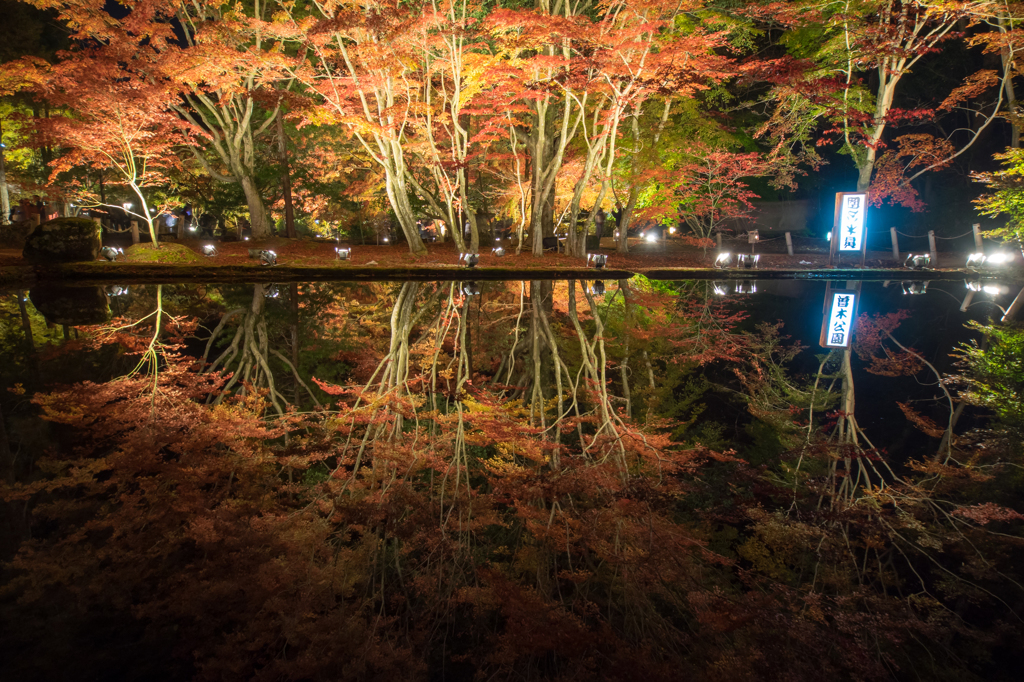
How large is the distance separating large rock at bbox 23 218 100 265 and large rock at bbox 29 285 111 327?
68 cm

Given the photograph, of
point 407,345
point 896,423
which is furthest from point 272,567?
point 896,423

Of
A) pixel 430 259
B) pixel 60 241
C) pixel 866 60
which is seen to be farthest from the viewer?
pixel 430 259

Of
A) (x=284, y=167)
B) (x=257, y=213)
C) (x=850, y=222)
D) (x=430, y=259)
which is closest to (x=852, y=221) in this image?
(x=850, y=222)

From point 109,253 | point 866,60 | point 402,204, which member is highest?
point 866,60

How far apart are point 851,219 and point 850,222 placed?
70 mm

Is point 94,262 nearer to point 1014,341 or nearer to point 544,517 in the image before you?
point 544,517

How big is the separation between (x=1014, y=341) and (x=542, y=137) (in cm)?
968

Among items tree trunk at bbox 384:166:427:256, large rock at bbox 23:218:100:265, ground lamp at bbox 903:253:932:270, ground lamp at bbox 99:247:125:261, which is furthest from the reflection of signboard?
A: ground lamp at bbox 99:247:125:261

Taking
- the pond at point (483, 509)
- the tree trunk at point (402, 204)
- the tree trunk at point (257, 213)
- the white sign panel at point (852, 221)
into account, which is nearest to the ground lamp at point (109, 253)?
the pond at point (483, 509)

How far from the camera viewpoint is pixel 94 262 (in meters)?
8.06

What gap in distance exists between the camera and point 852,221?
35.0 feet

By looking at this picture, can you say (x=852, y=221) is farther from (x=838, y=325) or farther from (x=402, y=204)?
(x=402, y=204)

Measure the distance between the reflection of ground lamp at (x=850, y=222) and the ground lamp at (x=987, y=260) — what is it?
313 cm

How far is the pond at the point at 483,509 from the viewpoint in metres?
1.70
